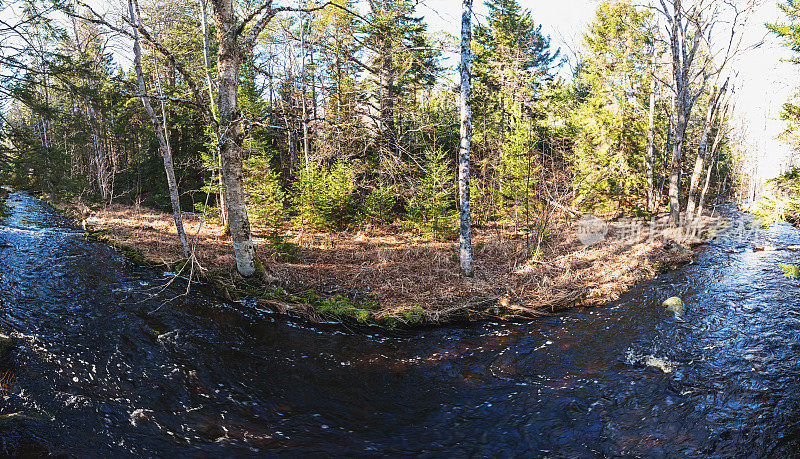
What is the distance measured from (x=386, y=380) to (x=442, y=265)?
214 inches

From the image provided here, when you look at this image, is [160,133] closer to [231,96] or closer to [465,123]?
[231,96]

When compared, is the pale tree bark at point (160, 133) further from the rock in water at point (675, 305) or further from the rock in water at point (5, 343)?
the rock in water at point (675, 305)

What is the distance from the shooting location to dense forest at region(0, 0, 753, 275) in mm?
9273

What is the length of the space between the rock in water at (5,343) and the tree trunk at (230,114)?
401 centimetres

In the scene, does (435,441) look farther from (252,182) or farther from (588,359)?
(252,182)

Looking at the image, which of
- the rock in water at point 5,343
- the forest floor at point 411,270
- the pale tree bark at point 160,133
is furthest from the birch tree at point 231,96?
the rock in water at point 5,343

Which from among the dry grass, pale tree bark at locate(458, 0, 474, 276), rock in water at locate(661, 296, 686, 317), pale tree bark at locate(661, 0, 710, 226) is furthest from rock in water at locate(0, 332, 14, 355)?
pale tree bark at locate(661, 0, 710, 226)

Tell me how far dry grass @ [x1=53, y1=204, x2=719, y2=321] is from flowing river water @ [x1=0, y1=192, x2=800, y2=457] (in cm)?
82

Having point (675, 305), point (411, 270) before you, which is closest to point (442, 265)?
point (411, 270)

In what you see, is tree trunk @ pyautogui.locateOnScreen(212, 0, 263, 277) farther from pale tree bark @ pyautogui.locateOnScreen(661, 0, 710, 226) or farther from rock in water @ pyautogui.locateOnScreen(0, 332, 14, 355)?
pale tree bark @ pyautogui.locateOnScreen(661, 0, 710, 226)

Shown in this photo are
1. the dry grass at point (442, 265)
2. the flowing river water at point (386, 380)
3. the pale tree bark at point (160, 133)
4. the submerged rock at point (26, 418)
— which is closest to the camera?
the submerged rock at point (26, 418)

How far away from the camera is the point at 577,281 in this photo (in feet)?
33.1

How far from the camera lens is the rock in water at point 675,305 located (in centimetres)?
835

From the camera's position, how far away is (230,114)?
313 inches
